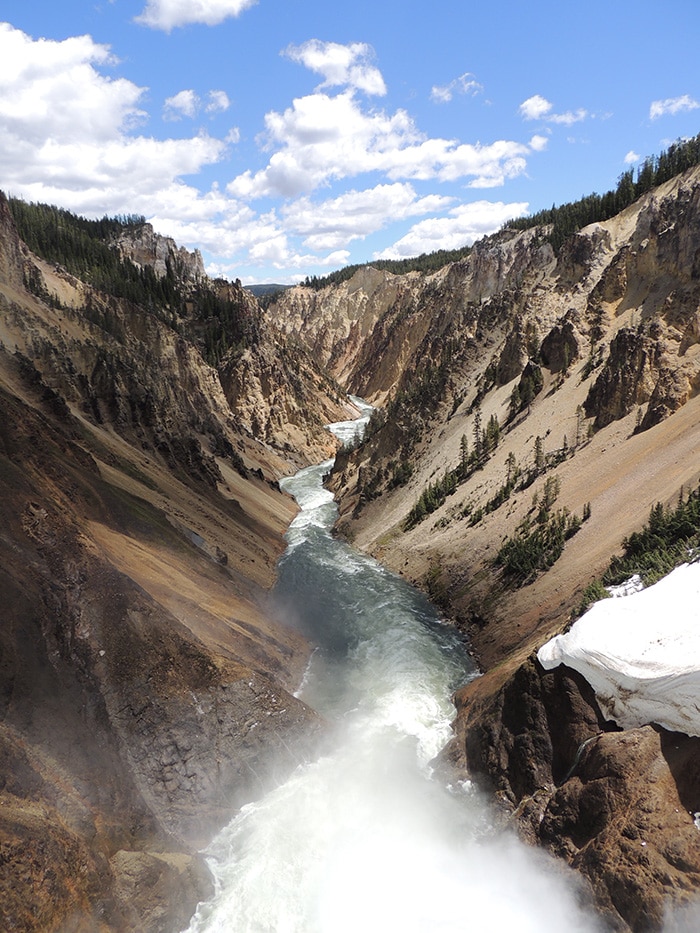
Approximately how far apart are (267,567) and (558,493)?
16541 mm

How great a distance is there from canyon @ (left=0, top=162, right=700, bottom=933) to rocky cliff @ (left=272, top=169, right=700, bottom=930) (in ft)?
0.32

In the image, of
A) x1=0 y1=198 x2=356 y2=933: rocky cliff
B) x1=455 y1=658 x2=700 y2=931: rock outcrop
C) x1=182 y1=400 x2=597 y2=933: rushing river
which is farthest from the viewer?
x1=182 y1=400 x2=597 y2=933: rushing river

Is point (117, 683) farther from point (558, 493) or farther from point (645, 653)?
point (558, 493)

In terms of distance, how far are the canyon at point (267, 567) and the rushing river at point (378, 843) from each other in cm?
70

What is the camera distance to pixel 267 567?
31.4 metres

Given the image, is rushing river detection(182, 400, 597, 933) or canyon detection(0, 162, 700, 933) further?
rushing river detection(182, 400, 597, 933)

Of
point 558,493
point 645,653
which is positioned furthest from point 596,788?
point 558,493

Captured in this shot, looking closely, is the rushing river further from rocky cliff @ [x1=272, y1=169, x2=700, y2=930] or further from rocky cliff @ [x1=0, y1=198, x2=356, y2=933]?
rocky cliff @ [x1=272, y1=169, x2=700, y2=930]

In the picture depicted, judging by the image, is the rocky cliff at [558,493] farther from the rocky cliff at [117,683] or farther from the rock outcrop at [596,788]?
the rocky cliff at [117,683]

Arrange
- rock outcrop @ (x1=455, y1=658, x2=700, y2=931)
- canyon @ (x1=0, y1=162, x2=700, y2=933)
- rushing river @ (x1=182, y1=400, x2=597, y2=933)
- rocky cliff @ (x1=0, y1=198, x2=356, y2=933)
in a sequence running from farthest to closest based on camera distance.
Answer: rushing river @ (x1=182, y1=400, x2=597, y2=933) < canyon @ (x1=0, y1=162, x2=700, y2=933) < rocky cliff @ (x1=0, y1=198, x2=356, y2=933) < rock outcrop @ (x1=455, y1=658, x2=700, y2=931)

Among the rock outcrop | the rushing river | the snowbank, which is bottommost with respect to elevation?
the rushing river

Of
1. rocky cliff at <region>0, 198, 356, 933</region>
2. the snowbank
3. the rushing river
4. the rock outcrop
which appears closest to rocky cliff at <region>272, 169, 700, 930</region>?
the rock outcrop

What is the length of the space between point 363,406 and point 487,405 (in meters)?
56.8

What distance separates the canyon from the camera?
1034 cm
